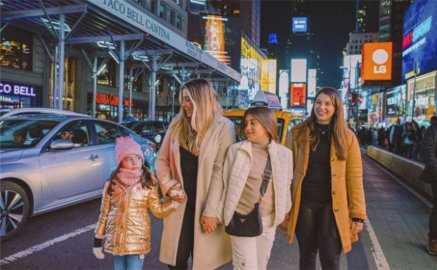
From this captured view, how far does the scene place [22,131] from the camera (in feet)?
19.8

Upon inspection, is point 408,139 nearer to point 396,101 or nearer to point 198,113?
point 198,113

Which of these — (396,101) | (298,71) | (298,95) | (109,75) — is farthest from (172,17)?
(298,71)

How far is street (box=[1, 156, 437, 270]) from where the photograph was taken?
4449 mm

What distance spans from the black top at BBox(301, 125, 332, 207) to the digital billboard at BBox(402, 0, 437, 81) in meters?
39.6

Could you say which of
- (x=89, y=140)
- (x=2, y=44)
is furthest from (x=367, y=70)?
(x=89, y=140)

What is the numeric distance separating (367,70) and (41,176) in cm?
4781

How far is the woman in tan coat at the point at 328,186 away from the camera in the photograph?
10.2 ft

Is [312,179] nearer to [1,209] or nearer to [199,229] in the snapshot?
[199,229]

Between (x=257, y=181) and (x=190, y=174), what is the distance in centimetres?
50

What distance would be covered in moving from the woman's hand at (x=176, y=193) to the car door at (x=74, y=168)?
11.0 feet

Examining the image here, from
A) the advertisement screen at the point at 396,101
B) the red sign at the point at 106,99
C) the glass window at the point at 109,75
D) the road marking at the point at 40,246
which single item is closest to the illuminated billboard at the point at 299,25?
the advertisement screen at the point at 396,101

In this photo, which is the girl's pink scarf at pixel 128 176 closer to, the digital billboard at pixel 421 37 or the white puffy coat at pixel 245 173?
the white puffy coat at pixel 245 173

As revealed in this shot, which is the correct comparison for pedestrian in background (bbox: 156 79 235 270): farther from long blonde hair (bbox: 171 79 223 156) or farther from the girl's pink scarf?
the girl's pink scarf

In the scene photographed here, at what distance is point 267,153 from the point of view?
112 inches
